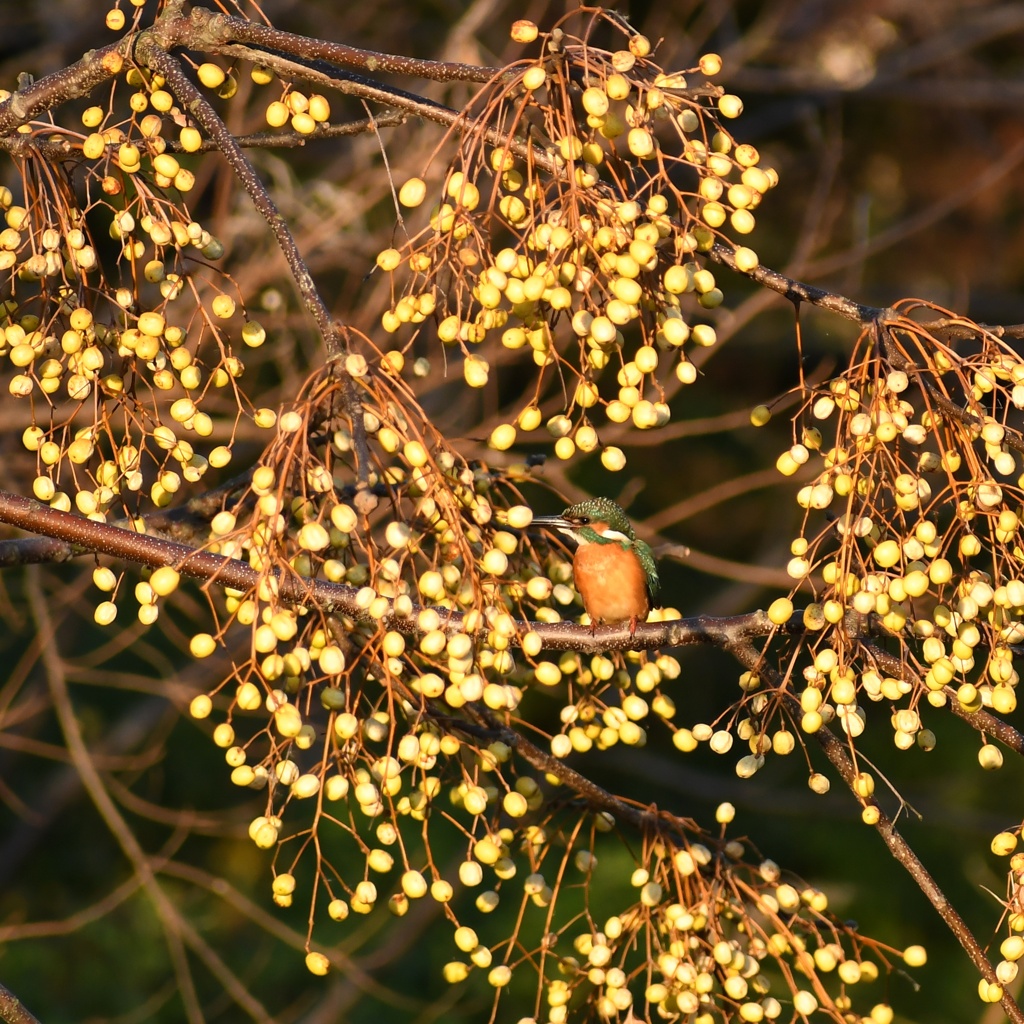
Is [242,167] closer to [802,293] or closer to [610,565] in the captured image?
[802,293]

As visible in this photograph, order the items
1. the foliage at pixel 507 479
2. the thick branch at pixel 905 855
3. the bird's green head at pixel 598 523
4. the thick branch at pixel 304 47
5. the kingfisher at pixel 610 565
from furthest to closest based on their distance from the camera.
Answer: the bird's green head at pixel 598 523, the kingfisher at pixel 610 565, the thick branch at pixel 905 855, the thick branch at pixel 304 47, the foliage at pixel 507 479

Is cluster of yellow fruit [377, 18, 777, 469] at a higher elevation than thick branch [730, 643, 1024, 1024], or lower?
higher

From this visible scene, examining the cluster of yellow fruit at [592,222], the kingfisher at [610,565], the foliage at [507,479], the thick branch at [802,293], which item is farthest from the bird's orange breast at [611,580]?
the thick branch at [802,293]

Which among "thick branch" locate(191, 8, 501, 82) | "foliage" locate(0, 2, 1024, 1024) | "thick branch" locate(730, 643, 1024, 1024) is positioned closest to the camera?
"foliage" locate(0, 2, 1024, 1024)

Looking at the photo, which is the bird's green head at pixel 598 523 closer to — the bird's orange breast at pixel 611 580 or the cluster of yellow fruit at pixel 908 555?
the bird's orange breast at pixel 611 580

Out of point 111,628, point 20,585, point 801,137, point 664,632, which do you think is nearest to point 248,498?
point 664,632

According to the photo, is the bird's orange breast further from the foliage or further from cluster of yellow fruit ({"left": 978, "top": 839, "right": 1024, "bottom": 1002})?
cluster of yellow fruit ({"left": 978, "top": 839, "right": 1024, "bottom": 1002})

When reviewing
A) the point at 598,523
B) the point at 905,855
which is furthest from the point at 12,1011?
the point at 598,523

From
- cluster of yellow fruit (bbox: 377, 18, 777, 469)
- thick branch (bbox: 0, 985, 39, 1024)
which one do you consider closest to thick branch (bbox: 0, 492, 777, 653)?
cluster of yellow fruit (bbox: 377, 18, 777, 469)
